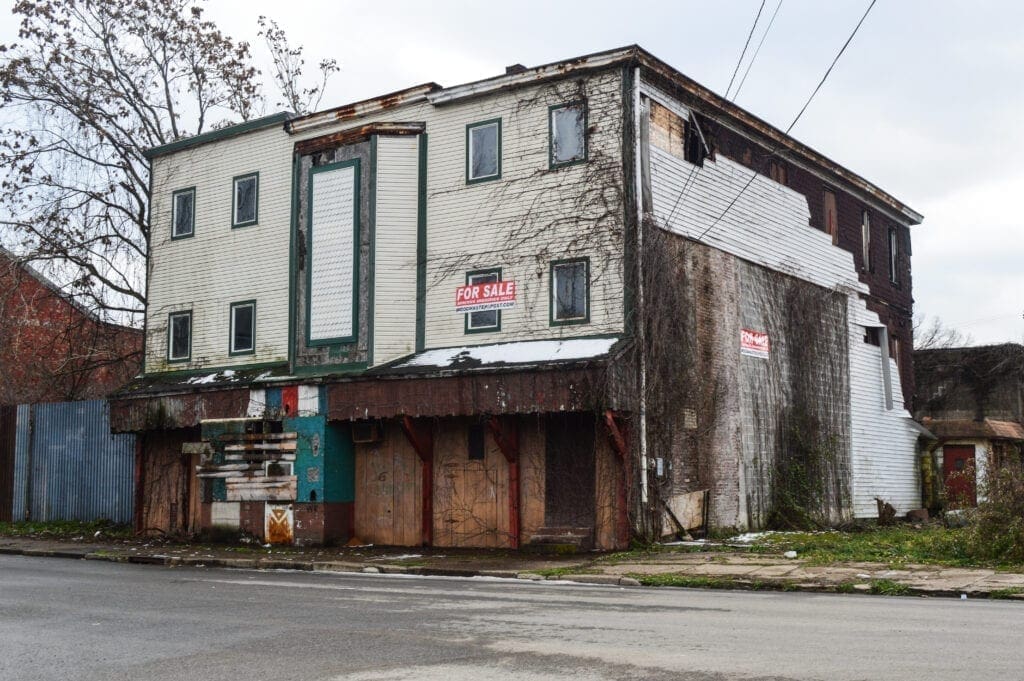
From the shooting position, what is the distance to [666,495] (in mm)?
20469

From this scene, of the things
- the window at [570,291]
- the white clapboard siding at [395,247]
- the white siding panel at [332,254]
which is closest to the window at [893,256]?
the window at [570,291]

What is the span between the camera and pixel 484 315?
21812mm

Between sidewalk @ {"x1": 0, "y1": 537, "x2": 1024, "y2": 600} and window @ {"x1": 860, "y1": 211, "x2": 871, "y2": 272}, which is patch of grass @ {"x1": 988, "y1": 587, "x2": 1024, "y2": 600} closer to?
sidewalk @ {"x1": 0, "y1": 537, "x2": 1024, "y2": 600}

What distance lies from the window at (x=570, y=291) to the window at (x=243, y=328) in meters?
8.15

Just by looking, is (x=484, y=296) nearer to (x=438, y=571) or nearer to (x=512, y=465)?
(x=512, y=465)

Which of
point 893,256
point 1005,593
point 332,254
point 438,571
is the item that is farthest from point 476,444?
point 893,256

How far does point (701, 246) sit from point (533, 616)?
13.0m

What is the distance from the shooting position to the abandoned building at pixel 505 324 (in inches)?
798

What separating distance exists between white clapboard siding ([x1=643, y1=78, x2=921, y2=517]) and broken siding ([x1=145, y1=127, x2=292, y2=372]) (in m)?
9.02

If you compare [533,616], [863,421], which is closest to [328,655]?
[533,616]

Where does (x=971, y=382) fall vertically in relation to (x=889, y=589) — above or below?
above

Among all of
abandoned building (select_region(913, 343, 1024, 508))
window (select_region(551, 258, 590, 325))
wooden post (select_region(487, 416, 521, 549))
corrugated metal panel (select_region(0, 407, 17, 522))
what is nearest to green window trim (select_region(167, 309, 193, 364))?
corrugated metal panel (select_region(0, 407, 17, 522))

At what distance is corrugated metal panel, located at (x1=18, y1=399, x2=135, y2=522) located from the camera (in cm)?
2748

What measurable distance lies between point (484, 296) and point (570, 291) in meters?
1.95
